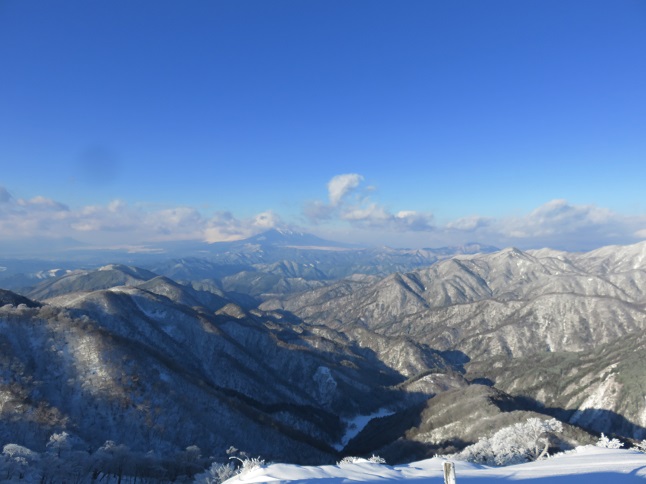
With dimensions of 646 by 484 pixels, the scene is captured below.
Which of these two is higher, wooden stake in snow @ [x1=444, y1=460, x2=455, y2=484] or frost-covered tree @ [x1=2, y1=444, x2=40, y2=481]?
wooden stake in snow @ [x1=444, y1=460, x2=455, y2=484]

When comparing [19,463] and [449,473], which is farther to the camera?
[19,463]

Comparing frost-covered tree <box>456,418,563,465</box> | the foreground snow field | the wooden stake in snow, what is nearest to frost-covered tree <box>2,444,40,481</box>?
the foreground snow field

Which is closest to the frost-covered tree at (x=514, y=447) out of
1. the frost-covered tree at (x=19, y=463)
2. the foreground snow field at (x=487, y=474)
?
the foreground snow field at (x=487, y=474)

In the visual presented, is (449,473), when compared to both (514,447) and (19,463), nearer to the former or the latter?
(19,463)

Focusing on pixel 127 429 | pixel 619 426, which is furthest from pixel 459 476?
pixel 619 426

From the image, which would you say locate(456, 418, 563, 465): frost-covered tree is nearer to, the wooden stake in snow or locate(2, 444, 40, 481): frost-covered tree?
the wooden stake in snow

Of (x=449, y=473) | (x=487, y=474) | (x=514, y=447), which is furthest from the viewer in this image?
(x=514, y=447)

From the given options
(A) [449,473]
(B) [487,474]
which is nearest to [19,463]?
(A) [449,473]

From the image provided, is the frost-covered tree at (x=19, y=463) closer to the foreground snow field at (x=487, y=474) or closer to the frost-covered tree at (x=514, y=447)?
the foreground snow field at (x=487, y=474)

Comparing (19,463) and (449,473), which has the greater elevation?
(449,473)
